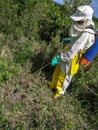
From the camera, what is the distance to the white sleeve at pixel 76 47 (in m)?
5.26

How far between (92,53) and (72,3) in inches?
101

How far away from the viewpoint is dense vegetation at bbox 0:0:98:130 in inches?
198

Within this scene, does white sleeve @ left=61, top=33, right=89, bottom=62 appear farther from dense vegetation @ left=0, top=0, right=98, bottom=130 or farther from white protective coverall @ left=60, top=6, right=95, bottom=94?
dense vegetation @ left=0, top=0, right=98, bottom=130

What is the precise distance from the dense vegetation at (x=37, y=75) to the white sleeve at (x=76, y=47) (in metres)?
0.56

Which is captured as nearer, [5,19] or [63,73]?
[63,73]

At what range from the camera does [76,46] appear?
5340mm

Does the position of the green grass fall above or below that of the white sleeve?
below

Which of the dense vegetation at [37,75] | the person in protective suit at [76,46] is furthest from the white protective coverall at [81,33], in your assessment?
Answer: the dense vegetation at [37,75]

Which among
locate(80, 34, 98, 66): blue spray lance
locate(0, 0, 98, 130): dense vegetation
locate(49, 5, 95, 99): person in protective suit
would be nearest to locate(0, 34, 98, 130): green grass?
locate(0, 0, 98, 130): dense vegetation

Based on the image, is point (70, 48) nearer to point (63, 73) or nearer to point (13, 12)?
point (63, 73)

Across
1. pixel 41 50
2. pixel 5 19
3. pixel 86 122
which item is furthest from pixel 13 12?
pixel 86 122

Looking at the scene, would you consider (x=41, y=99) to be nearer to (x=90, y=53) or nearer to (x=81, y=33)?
(x=90, y=53)

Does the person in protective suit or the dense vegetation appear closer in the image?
the dense vegetation

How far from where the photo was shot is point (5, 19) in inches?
267
